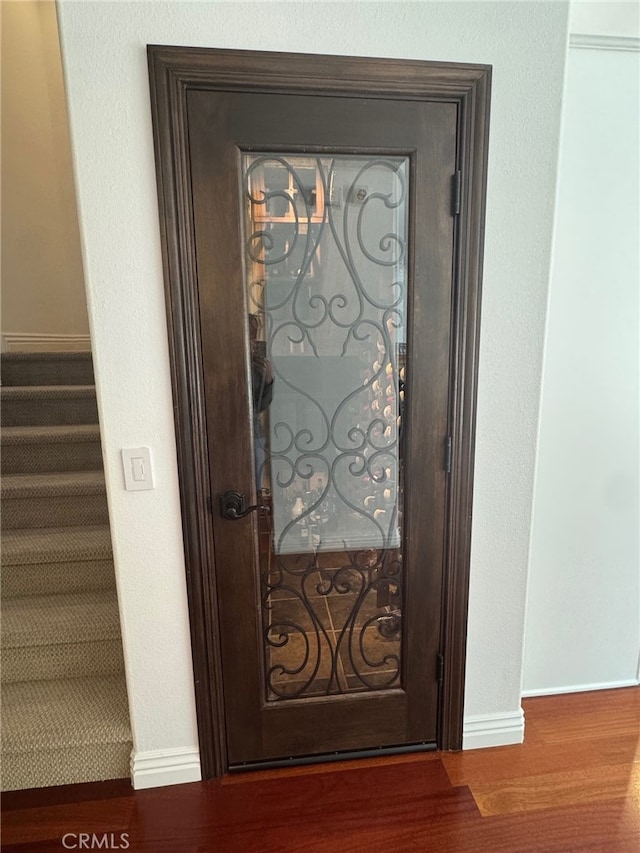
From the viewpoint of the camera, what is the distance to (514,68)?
1.42 m

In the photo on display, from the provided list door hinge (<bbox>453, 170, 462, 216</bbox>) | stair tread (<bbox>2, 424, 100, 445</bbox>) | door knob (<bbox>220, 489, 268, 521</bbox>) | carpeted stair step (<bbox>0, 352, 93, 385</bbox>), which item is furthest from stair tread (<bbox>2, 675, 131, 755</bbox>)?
door hinge (<bbox>453, 170, 462, 216</bbox>)

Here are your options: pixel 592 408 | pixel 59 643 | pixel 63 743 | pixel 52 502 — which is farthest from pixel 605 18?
pixel 63 743

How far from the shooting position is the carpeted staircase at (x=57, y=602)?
5.59 ft

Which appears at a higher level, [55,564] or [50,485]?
[50,485]

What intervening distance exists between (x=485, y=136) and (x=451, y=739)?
204 centimetres

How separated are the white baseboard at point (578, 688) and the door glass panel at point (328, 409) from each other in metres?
0.71

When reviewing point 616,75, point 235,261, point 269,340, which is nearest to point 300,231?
point 235,261

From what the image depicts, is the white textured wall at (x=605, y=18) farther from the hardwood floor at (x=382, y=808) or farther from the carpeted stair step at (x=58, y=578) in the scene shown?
the carpeted stair step at (x=58, y=578)

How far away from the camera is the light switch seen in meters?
1.48

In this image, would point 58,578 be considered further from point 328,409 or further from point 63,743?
point 328,409

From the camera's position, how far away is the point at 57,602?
204cm

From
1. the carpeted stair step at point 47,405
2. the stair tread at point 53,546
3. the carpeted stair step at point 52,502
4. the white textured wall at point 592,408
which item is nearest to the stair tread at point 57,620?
the stair tread at point 53,546

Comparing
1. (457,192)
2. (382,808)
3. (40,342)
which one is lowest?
(382,808)

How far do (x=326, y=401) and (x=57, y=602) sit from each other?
1431mm
